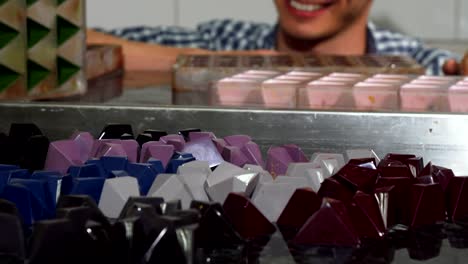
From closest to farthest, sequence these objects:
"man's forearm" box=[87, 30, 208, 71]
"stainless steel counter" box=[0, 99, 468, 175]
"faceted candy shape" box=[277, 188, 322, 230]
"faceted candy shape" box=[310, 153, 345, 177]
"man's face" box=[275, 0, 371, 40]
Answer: "faceted candy shape" box=[277, 188, 322, 230]
"faceted candy shape" box=[310, 153, 345, 177]
"stainless steel counter" box=[0, 99, 468, 175]
"man's forearm" box=[87, 30, 208, 71]
"man's face" box=[275, 0, 371, 40]

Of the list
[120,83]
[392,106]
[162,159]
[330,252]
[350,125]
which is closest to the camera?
[330,252]

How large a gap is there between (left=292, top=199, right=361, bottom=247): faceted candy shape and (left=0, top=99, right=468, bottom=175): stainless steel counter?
0.25 meters

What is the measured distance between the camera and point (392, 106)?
987mm

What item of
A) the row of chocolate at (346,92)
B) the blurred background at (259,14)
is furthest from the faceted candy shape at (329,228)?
the blurred background at (259,14)

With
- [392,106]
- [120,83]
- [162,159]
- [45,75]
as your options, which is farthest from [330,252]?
[120,83]

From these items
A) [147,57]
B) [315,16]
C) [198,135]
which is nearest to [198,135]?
[198,135]

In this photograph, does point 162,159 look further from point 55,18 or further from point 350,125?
point 55,18

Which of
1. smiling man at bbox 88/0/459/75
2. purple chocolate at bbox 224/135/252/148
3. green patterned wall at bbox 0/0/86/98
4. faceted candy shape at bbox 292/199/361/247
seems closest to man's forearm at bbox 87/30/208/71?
smiling man at bbox 88/0/459/75

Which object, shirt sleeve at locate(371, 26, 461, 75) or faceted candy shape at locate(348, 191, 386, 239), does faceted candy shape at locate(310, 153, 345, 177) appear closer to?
faceted candy shape at locate(348, 191, 386, 239)

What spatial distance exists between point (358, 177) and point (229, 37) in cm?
191

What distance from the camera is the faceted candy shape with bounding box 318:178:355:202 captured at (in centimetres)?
66

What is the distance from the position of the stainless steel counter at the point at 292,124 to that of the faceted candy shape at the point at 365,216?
211 millimetres

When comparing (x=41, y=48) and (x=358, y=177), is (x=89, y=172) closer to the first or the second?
(x=358, y=177)

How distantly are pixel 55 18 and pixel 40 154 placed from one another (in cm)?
36
